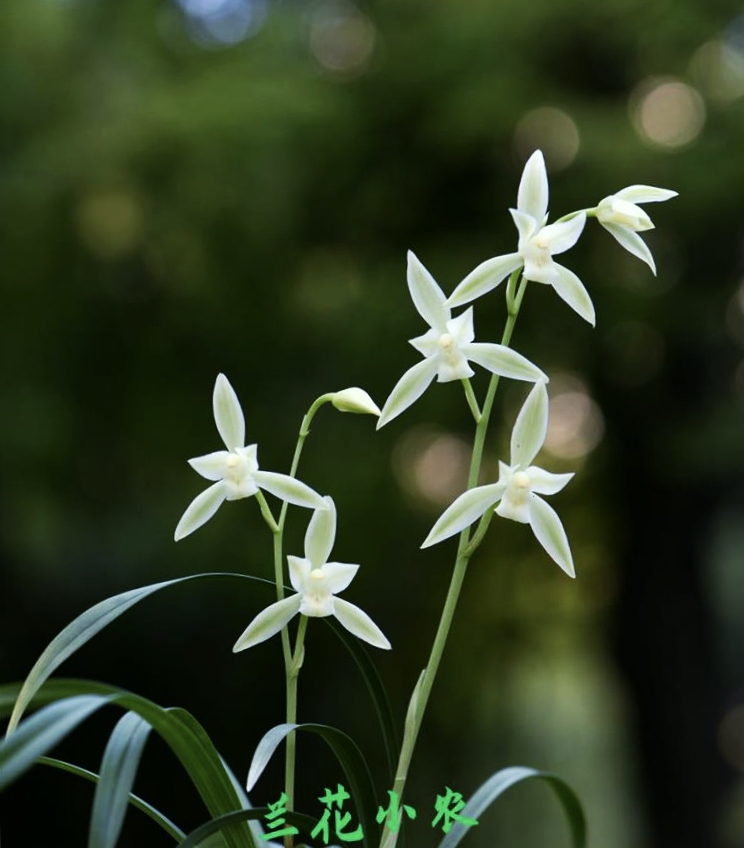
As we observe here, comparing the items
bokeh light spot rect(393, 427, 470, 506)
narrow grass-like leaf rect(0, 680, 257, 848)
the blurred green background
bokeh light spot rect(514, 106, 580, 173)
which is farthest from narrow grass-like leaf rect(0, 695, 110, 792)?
bokeh light spot rect(393, 427, 470, 506)

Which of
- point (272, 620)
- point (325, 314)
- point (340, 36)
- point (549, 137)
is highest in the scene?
point (340, 36)

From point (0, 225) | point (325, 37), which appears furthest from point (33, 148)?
point (325, 37)

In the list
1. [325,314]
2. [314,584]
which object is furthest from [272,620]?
[325,314]

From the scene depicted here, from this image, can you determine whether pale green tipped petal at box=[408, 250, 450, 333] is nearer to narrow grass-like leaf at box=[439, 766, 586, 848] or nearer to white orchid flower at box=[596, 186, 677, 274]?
white orchid flower at box=[596, 186, 677, 274]

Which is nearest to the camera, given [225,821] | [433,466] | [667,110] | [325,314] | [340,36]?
[225,821]

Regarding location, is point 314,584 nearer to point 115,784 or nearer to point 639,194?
point 115,784

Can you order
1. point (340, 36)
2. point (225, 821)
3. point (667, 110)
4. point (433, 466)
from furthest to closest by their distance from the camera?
point (433, 466) → point (340, 36) → point (667, 110) → point (225, 821)
